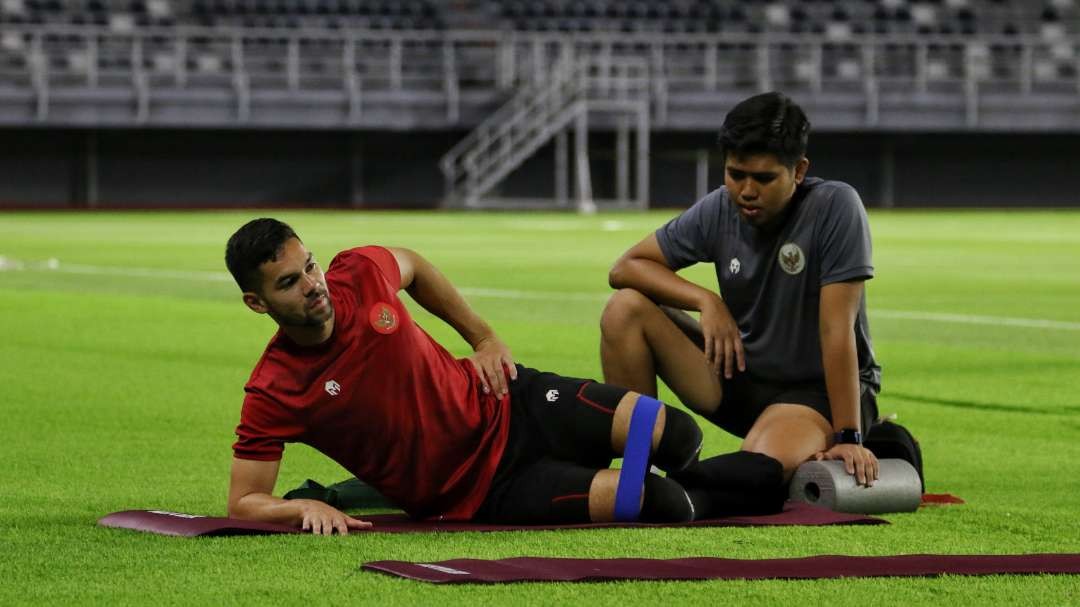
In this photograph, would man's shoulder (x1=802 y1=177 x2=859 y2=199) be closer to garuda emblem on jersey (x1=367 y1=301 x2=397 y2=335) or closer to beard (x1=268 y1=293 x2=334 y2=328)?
garuda emblem on jersey (x1=367 y1=301 x2=397 y2=335)

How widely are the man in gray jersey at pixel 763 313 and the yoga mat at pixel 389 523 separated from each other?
0.18 m

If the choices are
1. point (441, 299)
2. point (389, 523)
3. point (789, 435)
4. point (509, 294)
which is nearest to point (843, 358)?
point (789, 435)

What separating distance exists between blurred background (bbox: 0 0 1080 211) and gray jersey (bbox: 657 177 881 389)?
114 ft

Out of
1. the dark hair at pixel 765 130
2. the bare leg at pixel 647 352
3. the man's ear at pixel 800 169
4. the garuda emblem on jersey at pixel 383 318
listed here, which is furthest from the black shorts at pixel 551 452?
the man's ear at pixel 800 169

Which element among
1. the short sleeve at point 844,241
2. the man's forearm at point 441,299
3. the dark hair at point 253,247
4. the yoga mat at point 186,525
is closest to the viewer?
the dark hair at point 253,247

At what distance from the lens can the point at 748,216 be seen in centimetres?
648

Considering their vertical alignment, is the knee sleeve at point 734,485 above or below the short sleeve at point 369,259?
below

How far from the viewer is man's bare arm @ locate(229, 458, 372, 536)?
5820mm

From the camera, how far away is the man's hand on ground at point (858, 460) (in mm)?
6352

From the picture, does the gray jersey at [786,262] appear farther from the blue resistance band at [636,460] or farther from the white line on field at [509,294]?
the white line on field at [509,294]

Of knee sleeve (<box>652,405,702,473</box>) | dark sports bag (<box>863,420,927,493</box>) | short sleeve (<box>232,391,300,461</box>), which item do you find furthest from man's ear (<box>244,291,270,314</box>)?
dark sports bag (<box>863,420,927,493</box>)

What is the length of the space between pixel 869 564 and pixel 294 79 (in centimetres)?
3877

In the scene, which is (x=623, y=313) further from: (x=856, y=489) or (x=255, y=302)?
(x=255, y=302)

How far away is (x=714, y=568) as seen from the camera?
520cm
